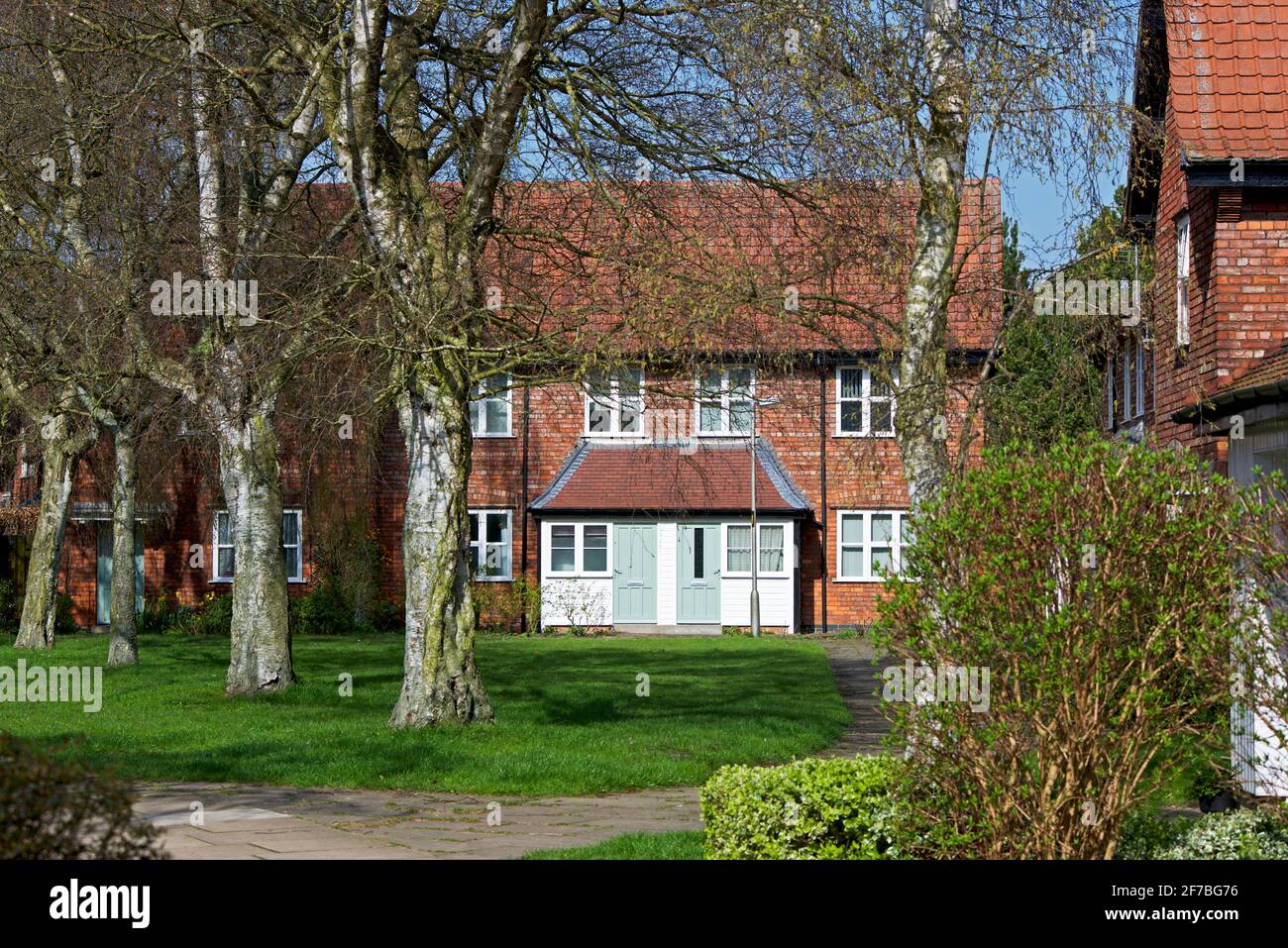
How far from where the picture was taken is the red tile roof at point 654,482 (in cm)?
3447

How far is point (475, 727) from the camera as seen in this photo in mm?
14758

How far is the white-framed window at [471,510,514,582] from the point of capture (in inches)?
1425

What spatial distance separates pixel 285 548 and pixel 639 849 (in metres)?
29.8

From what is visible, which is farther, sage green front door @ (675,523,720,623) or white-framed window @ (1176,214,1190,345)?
sage green front door @ (675,523,720,623)

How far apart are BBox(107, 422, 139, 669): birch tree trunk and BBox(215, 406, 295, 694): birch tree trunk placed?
520cm

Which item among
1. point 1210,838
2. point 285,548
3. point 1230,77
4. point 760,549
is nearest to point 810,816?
point 1210,838

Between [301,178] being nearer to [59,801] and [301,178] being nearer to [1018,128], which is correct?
[1018,128]

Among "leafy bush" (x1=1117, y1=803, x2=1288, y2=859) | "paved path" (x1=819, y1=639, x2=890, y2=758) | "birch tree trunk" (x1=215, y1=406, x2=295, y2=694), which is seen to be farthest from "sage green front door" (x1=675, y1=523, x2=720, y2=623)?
"leafy bush" (x1=1117, y1=803, x2=1288, y2=859)

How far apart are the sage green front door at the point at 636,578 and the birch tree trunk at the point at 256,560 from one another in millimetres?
16542

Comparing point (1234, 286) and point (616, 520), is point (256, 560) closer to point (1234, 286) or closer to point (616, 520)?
point (1234, 286)

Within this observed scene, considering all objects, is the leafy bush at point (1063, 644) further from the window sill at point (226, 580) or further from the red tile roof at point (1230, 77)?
the window sill at point (226, 580)

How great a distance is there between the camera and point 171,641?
1233 inches

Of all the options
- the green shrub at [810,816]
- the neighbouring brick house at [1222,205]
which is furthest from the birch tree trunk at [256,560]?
the green shrub at [810,816]

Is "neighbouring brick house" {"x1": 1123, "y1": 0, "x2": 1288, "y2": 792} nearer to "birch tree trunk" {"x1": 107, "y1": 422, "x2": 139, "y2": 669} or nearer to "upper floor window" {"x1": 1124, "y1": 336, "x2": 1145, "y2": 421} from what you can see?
"upper floor window" {"x1": 1124, "y1": 336, "x2": 1145, "y2": 421}
